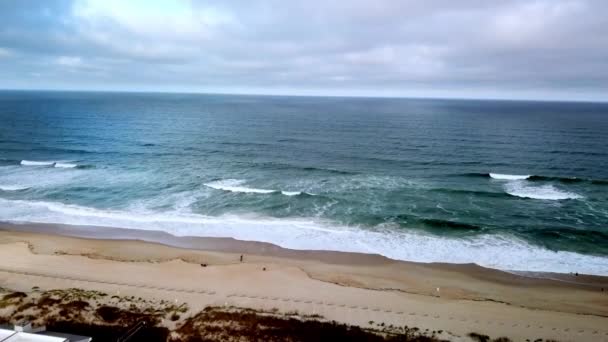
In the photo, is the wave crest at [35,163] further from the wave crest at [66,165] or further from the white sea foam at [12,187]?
the white sea foam at [12,187]

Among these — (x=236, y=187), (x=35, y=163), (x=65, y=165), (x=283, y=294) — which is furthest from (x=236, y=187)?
(x=35, y=163)

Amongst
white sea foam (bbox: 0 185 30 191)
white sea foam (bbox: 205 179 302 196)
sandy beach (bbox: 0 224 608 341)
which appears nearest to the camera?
sandy beach (bbox: 0 224 608 341)

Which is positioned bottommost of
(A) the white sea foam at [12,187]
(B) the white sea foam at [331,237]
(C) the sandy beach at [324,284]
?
(C) the sandy beach at [324,284]

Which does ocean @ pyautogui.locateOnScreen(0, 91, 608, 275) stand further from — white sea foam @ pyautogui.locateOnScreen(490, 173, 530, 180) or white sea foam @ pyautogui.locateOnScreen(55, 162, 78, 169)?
white sea foam @ pyautogui.locateOnScreen(55, 162, 78, 169)

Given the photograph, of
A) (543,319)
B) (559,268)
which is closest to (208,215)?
(543,319)

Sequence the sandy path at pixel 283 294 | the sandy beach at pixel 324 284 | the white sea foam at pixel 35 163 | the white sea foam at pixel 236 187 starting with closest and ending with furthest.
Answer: the sandy path at pixel 283 294 < the sandy beach at pixel 324 284 < the white sea foam at pixel 236 187 < the white sea foam at pixel 35 163

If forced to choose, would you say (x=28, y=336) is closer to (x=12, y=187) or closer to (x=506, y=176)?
(x=12, y=187)

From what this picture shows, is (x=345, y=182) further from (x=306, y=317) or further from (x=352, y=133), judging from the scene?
(x=352, y=133)

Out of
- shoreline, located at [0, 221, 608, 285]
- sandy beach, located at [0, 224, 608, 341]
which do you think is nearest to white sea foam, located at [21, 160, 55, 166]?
shoreline, located at [0, 221, 608, 285]

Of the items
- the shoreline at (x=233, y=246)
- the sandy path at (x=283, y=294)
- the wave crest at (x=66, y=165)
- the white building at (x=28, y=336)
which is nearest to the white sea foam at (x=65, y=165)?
the wave crest at (x=66, y=165)
